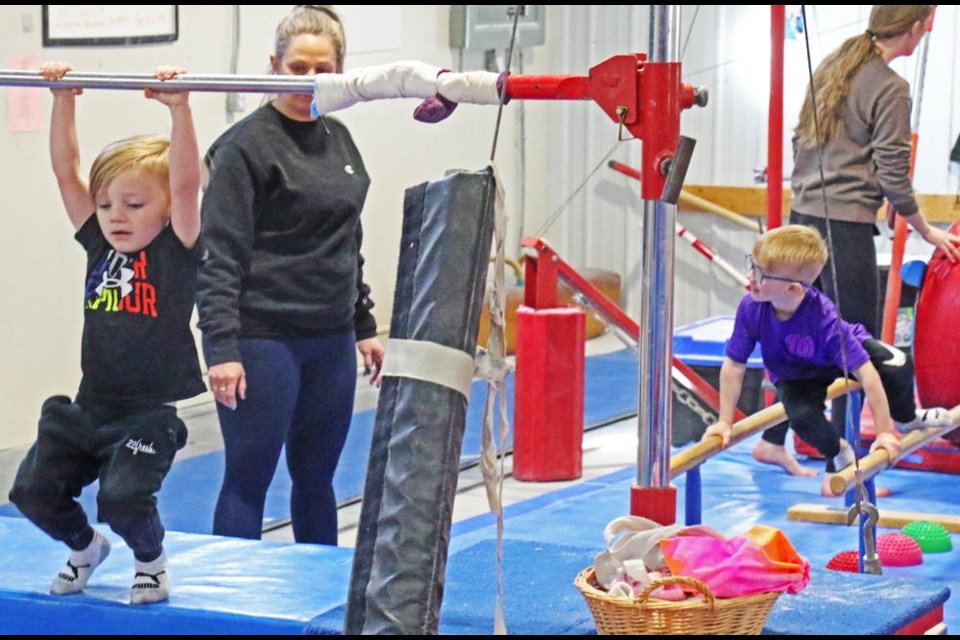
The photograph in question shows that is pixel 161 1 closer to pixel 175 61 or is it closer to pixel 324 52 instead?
pixel 175 61

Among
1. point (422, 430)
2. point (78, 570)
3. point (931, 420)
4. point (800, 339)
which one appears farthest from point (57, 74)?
point (931, 420)

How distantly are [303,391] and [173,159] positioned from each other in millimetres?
867

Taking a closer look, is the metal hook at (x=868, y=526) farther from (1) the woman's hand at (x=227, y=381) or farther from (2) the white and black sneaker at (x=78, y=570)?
(2) the white and black sneaker at (x=78, y=570)

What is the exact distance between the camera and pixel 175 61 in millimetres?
6527

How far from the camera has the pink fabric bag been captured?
2393 millimetres

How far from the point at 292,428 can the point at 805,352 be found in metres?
1.47

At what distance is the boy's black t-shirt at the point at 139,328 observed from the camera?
2748 mm

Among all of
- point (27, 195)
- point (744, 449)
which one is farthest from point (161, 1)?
point (744, 449)

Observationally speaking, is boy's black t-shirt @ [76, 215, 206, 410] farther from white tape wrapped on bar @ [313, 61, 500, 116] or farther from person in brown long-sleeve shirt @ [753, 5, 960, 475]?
person in brown long-sleeve shirt @ [753, 5, 960, 475]

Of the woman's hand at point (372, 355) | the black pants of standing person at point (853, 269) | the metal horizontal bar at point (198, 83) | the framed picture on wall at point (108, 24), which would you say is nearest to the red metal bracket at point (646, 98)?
the metal horizontal bar at point (198, 83)

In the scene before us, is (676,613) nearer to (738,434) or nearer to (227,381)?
(227,381)

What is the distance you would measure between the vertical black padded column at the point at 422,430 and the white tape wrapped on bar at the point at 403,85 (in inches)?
7.3

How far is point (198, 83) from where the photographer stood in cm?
278

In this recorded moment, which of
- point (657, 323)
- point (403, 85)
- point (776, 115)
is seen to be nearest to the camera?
point (657, 323)
